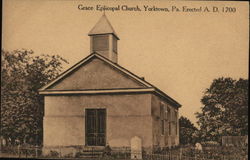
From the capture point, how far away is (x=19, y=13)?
62.1 feet

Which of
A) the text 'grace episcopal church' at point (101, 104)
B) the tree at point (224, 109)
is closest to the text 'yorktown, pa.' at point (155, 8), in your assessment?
the text 'grace episcopal church' at point (101, 104)

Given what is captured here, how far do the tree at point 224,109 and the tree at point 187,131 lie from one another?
27cm

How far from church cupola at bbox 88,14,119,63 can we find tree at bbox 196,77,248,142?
3513 millimetres

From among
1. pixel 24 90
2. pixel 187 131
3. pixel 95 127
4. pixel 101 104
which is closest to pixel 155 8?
pixel 101 104

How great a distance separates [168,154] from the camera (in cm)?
1889

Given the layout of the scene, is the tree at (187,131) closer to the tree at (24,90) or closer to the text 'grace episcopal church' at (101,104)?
the text 'grace episcopal church' at (101,104)

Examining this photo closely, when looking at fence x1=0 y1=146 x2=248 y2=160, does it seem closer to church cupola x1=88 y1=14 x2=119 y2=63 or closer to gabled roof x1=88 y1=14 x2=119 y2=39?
church cupola x1=88 y1=14 x2=119 y2=63

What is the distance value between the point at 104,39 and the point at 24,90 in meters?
3.32

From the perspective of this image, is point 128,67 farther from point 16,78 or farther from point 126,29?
point 16,78

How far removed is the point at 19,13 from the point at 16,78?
7.51 ft

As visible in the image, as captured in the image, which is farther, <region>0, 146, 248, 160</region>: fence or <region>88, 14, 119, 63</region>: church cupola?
<region>88, 14, 119, 63</region>: church cupola

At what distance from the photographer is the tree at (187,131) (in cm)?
1919

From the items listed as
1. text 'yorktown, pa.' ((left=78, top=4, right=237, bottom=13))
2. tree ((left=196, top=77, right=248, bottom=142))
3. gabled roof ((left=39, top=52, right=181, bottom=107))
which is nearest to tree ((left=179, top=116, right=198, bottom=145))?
tree ((left=196, top=77, right=248, bottom=142))

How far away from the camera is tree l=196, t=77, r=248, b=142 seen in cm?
1877
